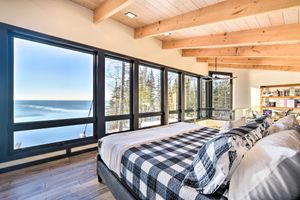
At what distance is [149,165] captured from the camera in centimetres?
138

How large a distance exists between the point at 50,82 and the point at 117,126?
1.71 metres

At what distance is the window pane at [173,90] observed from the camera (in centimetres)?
524

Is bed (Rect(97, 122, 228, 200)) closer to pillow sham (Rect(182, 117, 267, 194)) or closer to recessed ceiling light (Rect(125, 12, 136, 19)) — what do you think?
pillow sham (Rect(182, 117, 267, 194))

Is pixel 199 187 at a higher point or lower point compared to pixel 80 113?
lower

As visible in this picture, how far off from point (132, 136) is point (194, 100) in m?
4.64

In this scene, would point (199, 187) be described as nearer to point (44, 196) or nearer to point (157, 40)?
point (44, 196)

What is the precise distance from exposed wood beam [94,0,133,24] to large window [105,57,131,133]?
2.96 ft

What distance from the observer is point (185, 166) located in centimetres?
134

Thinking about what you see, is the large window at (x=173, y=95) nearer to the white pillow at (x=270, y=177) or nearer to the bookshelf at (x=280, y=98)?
the bookshelf at (x=280, y=98)

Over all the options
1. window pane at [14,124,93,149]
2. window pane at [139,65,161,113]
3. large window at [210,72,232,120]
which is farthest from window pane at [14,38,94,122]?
large window at [210,72,232,120]

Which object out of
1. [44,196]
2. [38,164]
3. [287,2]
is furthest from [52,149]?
[287,2]

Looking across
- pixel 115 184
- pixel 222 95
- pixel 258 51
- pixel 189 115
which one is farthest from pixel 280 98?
pixel 115 184

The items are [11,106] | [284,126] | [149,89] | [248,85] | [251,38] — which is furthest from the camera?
[248,85]

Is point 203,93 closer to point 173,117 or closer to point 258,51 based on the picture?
point 173,117
